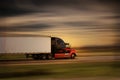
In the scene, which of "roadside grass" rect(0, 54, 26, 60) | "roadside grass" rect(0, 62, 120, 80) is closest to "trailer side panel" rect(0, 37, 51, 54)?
"roadside grass" rect(0, 54, 26, 60)

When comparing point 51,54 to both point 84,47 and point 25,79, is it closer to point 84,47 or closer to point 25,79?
point 84,47

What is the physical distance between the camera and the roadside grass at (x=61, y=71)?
1653 centimetres

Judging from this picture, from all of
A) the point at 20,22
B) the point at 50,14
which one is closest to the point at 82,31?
the point at 50,14

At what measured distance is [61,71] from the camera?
18078 mm

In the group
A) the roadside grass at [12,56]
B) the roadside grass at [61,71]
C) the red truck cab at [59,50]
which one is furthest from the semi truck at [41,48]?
the roadside grass at [61,71]

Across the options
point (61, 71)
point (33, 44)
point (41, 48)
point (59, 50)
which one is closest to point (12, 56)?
point (41, 48)

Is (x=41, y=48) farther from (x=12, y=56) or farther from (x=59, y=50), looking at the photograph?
(x=12, y=56)

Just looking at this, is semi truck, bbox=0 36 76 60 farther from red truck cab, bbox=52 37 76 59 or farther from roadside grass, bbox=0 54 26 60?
roadside grass, bbox=0 54 26 60

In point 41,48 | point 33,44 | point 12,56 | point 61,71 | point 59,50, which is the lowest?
point 61,71

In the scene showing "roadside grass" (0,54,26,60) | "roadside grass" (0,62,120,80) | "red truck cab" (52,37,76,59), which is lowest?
"roadside grass" (0,62,120,80)

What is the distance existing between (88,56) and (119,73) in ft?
18.9

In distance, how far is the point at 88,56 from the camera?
22.8 m

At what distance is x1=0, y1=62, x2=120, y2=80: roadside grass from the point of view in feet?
54.2

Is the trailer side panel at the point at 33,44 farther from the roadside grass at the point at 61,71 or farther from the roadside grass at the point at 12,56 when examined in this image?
the roadside grass at the point at 61,71
